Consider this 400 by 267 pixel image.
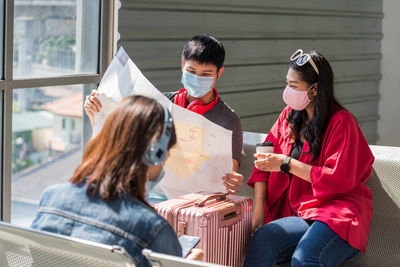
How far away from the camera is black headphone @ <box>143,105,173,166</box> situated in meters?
1.65

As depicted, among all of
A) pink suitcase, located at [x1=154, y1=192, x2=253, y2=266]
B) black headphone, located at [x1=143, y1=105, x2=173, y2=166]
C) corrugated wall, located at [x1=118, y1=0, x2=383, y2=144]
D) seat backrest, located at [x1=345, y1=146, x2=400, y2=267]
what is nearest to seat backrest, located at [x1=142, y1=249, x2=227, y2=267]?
black headphone, located at [x1=143, y1=105, x2=173, y2=166]

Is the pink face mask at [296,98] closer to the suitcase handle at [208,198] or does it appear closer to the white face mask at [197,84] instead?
the white face mask at [197,84]

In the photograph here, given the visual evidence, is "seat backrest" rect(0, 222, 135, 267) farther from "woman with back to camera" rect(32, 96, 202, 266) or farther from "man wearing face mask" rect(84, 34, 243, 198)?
"man wearing face mask" rect(84, 34, 243, 198)

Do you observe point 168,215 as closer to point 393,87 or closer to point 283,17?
point 283,17

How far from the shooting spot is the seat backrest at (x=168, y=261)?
1.52 m

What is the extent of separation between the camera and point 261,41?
5.65m

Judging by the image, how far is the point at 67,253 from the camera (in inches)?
65.2

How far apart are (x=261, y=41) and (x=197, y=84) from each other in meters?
2.79

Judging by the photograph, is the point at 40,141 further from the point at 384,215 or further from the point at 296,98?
the point at 384,215

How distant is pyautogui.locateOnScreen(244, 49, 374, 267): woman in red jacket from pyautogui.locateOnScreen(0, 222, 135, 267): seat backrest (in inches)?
51.7

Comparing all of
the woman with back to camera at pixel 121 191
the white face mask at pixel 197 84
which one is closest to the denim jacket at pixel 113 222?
the woman with back to camera at pixel 121 191

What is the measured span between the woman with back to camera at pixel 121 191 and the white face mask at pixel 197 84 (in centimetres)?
130

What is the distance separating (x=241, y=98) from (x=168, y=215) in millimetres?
2877

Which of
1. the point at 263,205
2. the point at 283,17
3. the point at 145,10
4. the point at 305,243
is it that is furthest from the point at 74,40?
the point at 283,17
